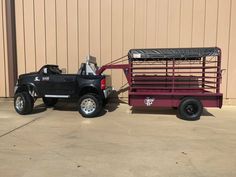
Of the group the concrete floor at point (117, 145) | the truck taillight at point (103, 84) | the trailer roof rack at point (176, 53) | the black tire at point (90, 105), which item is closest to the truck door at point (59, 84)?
the black tire at point (90, 105)

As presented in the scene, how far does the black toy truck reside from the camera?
26.5ft

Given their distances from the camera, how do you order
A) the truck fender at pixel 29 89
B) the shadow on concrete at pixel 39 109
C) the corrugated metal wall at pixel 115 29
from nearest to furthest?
1. the truck fender at pixel 29 89
2. the shadow on concrete at pixel 39 109
3. the corrugated metal wall at pixel 115 29

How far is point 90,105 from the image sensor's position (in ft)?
26.6

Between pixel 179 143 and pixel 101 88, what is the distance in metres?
3.22

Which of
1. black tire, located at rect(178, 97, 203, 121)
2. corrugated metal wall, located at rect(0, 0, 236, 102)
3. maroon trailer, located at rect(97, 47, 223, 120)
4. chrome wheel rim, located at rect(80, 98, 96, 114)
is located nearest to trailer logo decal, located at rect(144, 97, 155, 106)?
maroon trailer, located at rect(97, 47, 223, 120)

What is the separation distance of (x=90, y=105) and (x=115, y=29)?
3.47m

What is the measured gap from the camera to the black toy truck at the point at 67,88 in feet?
26.5

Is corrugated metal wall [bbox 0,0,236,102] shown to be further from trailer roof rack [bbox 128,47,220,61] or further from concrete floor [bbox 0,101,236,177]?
concrete floor [bbox 0,101,236,177]

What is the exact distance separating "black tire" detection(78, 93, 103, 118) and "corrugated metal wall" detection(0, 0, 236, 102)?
8.17 ft

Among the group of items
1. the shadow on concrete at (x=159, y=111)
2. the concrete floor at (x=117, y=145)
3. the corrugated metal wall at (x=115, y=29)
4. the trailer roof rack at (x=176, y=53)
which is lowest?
the concrete floor at (x=117, y=145)

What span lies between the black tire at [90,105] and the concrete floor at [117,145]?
25 cm

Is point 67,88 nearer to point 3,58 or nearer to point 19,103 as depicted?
point 19,103

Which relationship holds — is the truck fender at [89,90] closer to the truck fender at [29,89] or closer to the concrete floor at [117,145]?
the concrete floor at [117,145]

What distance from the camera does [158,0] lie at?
987 cm
